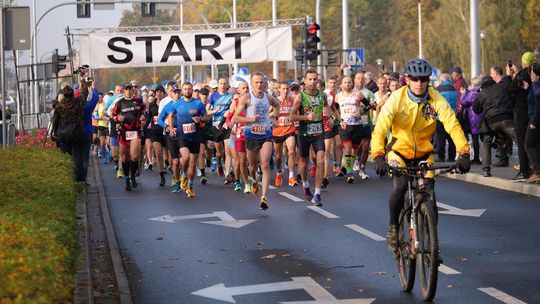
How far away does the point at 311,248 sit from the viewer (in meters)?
13.3

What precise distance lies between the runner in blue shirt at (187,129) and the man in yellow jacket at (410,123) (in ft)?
34.9

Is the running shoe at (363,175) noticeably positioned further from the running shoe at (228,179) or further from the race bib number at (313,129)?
the race bib number at (313,129)

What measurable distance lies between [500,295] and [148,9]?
37986 mm

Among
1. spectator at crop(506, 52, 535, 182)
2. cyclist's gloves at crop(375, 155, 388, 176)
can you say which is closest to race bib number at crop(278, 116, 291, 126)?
spectator at crop(506, 52, 535, 182)

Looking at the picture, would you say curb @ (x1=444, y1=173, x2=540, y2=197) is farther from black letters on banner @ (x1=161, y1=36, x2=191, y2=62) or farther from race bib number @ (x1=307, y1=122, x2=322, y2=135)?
black letters on banner @ (x1=161, y1=36, x2=191, y2=62)

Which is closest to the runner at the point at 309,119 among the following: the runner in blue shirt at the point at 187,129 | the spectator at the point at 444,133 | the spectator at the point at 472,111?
the runner in blue shirt at the point at 187,129

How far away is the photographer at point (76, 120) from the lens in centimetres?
2142

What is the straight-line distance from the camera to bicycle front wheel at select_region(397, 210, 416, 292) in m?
10.2

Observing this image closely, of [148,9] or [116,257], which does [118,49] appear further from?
[116,257]

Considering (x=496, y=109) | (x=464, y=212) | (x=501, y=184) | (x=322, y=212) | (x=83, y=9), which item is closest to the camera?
(x=464, y=212)

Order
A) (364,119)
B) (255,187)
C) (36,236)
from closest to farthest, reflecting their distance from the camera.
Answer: (36,236), (255,187), (364,119)

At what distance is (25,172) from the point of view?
16.5 m

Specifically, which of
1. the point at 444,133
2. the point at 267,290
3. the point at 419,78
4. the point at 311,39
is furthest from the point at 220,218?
the point at 311,39

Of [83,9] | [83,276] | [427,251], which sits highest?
[83,9]
